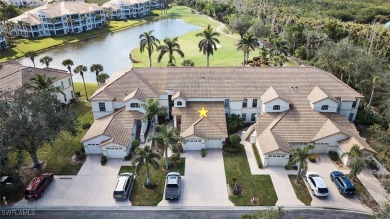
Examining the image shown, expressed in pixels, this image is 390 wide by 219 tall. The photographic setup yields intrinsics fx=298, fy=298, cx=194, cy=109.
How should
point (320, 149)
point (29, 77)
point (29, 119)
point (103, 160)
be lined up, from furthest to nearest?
point (29, 77) → point (320, 149) → point (103, 160) → point (29, 119)

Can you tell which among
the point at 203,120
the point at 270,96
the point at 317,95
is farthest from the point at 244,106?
the point at 317,95

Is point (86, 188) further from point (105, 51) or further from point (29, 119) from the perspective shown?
point (105, 51)

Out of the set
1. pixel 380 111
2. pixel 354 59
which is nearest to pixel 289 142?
pixel 380 111

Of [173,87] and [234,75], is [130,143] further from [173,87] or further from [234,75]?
[234,75]

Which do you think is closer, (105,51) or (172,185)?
(172,185)

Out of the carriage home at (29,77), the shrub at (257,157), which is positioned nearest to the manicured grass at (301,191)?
the shrub at (257,157)

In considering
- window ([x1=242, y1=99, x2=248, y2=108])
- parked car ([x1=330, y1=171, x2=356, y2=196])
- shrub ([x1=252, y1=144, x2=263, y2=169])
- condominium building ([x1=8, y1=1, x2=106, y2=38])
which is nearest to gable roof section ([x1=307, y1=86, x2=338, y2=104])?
window ([x1=242, y1=99, x2=248, y2=108])
